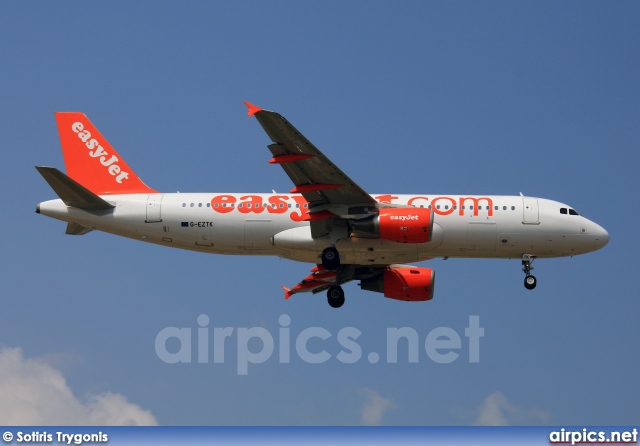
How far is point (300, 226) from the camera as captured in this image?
48938mm

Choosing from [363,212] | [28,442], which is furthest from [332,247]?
[28,442]

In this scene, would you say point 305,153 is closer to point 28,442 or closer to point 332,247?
point 332,247

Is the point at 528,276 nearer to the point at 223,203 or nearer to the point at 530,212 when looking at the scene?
the point at 530,212

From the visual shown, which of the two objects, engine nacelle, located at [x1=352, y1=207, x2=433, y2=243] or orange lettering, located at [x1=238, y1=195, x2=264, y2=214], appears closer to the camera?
engine nacelle, located at [x1=352, y1=207, x2=433, y2=243]

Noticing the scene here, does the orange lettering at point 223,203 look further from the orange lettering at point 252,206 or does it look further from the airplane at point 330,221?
the orange lettering at point 252,206

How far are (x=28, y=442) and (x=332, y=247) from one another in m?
17.1

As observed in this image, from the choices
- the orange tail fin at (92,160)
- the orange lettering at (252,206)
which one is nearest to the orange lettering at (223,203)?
the orange lettering at (252,206)

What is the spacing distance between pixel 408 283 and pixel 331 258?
246 inches

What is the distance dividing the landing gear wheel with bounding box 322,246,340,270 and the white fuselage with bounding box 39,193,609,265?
0.35 m

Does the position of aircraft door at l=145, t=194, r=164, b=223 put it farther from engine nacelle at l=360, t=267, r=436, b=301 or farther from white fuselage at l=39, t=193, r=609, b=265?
engine nacelle at l=360, t=267, r=436, b=301

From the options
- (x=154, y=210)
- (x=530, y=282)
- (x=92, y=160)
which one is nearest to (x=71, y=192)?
(x=154, y=210)

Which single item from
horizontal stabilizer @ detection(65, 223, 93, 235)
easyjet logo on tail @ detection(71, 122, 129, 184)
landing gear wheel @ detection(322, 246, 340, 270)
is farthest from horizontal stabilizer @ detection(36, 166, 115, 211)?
landing gear wheel @ detection(322, 246, 340, 270)

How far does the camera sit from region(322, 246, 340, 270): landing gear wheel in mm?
48375

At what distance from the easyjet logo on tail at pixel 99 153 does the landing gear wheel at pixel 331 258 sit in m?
10.3
